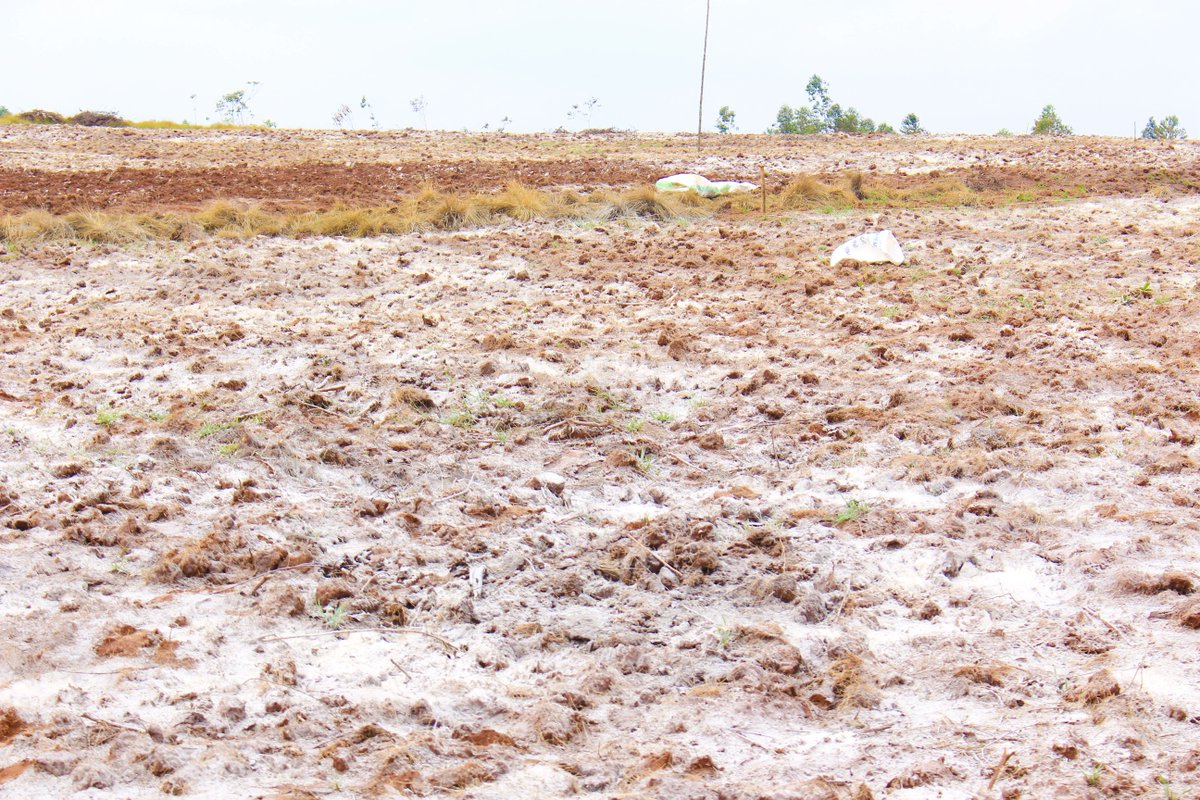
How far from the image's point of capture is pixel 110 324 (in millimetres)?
6637

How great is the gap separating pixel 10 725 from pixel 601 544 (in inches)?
77.0

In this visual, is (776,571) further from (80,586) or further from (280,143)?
(280,143)

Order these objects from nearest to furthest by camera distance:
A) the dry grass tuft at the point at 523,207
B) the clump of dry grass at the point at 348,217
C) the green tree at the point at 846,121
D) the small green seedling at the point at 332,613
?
the small green seedling at the point at 332,613, the clump of dry grass at the point at 348,217, the dry grass tuft at the point at 523,207, the green tree at the point at 846,121

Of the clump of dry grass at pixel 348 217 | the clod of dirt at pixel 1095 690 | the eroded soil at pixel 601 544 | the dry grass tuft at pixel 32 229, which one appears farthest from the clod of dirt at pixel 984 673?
the dry grass tuft at pixel 32 229

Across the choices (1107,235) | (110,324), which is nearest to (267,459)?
(110,324)

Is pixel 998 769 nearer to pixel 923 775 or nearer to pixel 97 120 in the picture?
pixel 923 775

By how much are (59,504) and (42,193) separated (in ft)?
30.2

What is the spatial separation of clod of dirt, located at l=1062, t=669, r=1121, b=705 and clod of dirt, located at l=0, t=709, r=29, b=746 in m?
2.77

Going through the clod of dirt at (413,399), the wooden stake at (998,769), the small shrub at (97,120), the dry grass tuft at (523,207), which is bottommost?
the wooden stake at (998,769)

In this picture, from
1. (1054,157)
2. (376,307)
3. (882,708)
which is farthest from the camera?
(1054,157)

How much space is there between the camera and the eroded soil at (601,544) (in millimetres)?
2611

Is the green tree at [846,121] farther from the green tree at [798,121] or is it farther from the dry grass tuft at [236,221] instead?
the dry grass tuft at [236,221]

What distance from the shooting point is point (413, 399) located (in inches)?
209

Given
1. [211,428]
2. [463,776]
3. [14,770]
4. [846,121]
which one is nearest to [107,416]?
[211,428]
